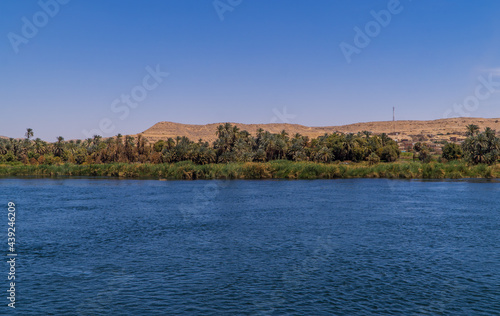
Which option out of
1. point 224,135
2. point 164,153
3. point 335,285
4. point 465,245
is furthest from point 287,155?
point 335,285

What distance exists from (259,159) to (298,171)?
24.5m

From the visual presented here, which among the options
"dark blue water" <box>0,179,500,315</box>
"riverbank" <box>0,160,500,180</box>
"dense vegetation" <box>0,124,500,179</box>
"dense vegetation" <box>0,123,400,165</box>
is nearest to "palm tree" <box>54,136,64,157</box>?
"dense vegetation" <box>0,124,500,179</box>

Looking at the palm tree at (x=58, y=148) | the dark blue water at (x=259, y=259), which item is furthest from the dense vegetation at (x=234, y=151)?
the dark blue water at (x=259, y=259)

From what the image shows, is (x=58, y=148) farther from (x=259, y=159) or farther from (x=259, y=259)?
(x=259, y=259)

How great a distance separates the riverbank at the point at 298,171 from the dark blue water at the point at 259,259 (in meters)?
37.3

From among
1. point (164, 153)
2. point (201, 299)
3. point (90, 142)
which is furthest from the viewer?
point (90, 142)

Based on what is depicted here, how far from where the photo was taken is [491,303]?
18797 millimetres

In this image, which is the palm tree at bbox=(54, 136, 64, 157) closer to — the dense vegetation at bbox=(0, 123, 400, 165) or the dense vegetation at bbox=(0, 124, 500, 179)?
the dense vegetation at bbox=(0, 124, 500, 179)

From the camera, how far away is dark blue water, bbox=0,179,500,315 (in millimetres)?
19047

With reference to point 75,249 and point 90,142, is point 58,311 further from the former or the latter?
point 90,142

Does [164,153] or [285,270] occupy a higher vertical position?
[164,153]

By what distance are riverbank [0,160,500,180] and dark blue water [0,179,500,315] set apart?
37.3m

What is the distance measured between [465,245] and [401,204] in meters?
20.7

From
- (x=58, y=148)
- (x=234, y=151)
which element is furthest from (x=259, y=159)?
(x=58, y=148)
